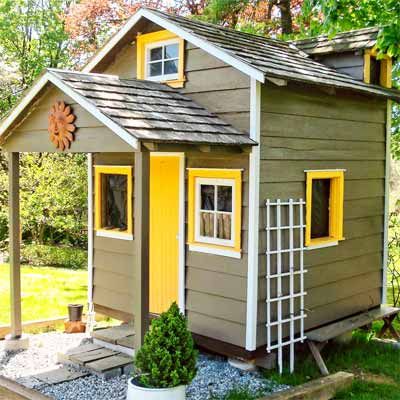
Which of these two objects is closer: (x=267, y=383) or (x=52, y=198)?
(x=267, y=383)

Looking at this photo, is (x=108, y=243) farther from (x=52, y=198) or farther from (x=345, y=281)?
(x=52, y=198)

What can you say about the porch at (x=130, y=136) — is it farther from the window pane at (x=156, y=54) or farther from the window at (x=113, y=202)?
the window pane at (x=156, y=54)

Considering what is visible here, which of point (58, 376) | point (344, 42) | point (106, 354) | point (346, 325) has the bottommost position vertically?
point (58, 376)

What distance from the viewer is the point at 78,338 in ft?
25.8

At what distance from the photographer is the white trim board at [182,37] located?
625 cm

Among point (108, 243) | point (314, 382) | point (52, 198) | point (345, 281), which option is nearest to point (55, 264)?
point (52, 198)

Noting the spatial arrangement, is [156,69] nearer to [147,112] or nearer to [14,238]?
[147,112]

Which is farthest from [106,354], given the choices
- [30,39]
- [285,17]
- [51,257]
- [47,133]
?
[30,39]

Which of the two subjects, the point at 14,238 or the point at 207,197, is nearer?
the point at 207,197

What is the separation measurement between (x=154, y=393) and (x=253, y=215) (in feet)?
7.43

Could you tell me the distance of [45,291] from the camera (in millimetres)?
11594

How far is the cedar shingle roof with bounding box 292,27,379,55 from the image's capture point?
8.08m

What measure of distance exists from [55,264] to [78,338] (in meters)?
8.25

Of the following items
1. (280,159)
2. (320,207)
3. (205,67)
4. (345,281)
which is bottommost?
(345,281)
